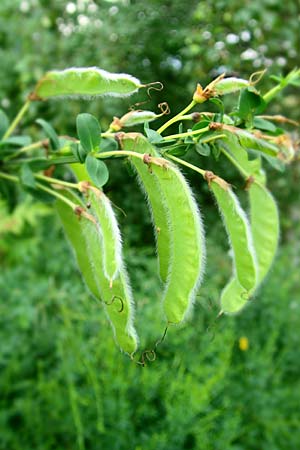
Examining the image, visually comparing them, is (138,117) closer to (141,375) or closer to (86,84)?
(86,84)

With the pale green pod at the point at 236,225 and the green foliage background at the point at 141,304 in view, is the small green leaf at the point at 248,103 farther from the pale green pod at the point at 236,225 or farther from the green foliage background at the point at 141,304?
the green foliage background at the point at 141,304

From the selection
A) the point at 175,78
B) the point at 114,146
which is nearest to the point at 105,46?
the point at 175,78

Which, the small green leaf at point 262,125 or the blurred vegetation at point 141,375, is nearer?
the small green leaf at point 262,125

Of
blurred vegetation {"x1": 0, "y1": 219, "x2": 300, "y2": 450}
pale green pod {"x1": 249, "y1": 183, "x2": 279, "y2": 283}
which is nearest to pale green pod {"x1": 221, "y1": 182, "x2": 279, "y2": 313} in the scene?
pale green pod {"x1": 249, "y1": 183, "x2": 279, "y2": 283}

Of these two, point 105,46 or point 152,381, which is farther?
point 105,46

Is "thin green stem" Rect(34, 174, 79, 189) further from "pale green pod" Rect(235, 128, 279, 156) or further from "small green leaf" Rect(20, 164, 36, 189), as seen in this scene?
"pale green pod" Rect(235, 128, 279, 156)

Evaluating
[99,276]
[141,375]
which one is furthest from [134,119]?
[141,375]

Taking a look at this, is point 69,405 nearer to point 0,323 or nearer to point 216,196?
point 0,323

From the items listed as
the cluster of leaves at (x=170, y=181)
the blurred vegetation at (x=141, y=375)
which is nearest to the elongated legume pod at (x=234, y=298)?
the cluster of leaves at (x=170, y=181)
